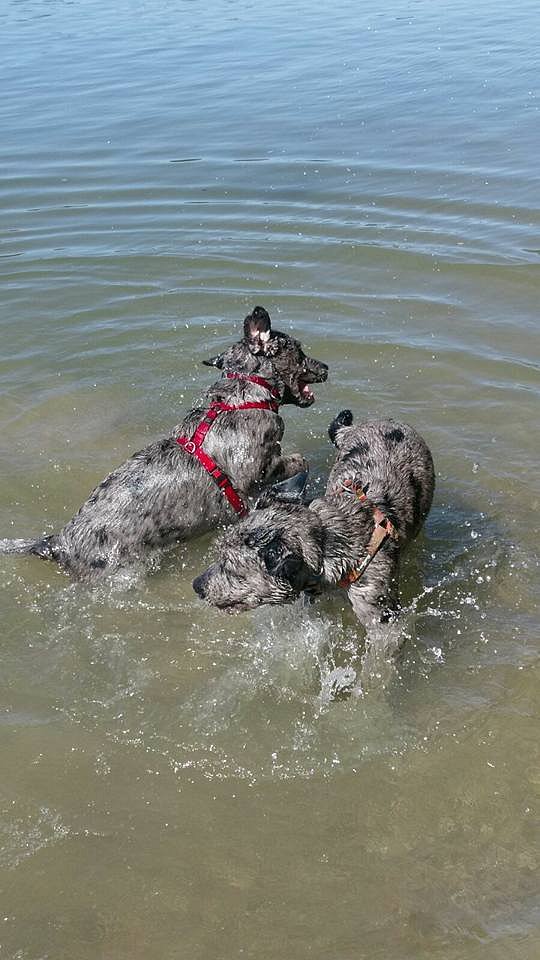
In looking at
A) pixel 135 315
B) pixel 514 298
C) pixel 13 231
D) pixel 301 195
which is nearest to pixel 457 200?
pixel 301 195

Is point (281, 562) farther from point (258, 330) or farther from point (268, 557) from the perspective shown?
point (258, 330)

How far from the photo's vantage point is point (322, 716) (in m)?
6.84

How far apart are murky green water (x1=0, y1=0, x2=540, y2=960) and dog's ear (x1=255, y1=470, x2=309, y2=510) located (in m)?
1.06

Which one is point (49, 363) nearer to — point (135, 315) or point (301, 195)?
point (135, 315)

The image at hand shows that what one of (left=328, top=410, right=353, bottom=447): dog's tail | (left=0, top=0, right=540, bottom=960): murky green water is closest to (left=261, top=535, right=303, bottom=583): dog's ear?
(left=0, top=0, right=540, bottom=960): murky green water

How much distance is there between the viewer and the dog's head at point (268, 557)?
662 centimetres

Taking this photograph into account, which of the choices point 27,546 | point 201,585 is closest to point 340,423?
point 201,585

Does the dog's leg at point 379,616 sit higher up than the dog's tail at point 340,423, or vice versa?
the dog's tail at point 340,423

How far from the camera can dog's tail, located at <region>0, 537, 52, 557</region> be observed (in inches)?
328

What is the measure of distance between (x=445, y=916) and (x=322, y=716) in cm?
185

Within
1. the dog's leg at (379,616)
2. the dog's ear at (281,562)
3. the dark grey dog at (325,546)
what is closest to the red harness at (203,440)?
the dark grey dog at (325,546)

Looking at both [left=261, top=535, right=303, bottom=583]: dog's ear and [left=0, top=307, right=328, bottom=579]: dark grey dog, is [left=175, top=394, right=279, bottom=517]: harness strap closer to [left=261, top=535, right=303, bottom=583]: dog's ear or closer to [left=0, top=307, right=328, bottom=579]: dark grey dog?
[left=0, top=307, right=328, bottom=579]: dark grey dog

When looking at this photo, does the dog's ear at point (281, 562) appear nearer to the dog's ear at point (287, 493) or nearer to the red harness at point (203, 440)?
the dog's ear at point (287, 493)

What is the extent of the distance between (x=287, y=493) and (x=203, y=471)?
1686 millimetres
